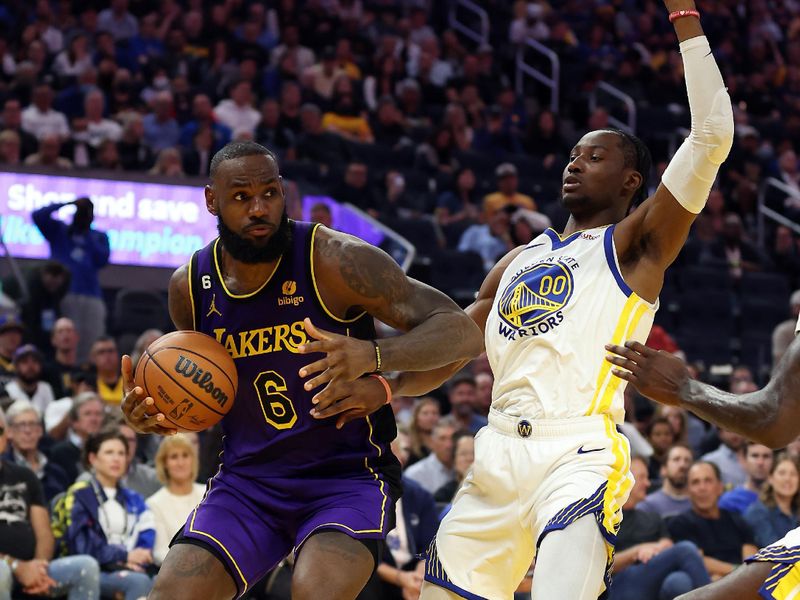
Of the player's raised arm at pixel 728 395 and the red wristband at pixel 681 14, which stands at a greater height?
the red wristband at pixel 681 14

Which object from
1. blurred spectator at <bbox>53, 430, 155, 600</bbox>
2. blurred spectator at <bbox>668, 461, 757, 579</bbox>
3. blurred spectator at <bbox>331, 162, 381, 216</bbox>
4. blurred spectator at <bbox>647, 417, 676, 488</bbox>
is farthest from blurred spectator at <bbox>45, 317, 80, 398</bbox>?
blurred spectator at <bbox>668, 461, 757, 579</bbox>

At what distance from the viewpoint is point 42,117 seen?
1388 centimetres

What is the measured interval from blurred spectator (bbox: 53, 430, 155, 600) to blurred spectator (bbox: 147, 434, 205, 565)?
0.22 ft

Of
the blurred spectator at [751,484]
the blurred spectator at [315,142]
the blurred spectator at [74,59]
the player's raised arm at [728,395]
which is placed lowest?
the blurred spectator at [751,484]

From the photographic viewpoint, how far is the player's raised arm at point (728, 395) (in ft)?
13.2

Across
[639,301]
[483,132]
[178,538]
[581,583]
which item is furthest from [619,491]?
[483,132]

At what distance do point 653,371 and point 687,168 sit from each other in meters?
0.99

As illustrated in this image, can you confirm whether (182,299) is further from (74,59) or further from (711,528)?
(74,59)

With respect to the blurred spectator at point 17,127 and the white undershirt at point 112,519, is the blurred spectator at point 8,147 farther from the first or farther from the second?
the white undershirt at point 112,519

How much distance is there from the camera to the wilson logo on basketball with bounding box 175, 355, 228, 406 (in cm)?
473

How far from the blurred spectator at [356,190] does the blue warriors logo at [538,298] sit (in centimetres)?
928

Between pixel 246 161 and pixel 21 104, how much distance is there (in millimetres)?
10274

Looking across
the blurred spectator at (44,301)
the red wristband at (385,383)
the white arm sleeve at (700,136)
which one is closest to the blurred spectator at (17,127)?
the blurred spectator at (44,301)

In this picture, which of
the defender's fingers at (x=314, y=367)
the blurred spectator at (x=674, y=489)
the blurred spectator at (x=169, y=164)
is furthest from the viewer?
the blurred spectator at (x=169, y=164)
